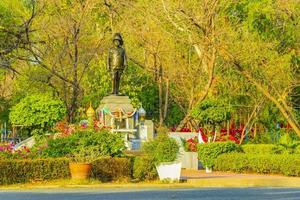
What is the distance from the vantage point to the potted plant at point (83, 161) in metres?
24.8

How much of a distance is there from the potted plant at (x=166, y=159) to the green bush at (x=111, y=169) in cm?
85

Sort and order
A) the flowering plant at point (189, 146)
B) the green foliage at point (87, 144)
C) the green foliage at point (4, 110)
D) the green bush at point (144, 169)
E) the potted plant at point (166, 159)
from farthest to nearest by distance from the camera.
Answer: the green foliage at point (4, 110)
the flowering plant at point (189, 146)
the green foliage at point (87, 144)
the green bush at point (144, 169)
the potted plant at point (166, 159)

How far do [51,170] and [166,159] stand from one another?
10.9ft

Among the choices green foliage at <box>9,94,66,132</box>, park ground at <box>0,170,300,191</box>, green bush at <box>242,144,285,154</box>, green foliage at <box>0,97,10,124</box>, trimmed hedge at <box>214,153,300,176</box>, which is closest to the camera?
park ground at <box>0,170,300,191</box>

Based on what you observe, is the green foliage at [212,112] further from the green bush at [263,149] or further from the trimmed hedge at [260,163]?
the trimmed hedge at [260,163]

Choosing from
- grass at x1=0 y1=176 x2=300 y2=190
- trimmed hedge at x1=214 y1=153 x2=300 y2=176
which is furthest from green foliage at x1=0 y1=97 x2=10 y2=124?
Result: grass at x1=0 y1=176 x2=300 y2=190

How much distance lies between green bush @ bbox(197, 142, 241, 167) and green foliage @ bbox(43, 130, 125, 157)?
17.0 ft

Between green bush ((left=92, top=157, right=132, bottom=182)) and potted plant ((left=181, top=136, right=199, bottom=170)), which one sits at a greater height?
potted plant ((left=181, top=136, right=199, bottom=170))

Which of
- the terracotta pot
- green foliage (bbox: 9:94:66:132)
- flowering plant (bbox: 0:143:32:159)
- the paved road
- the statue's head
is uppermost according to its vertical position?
the statue's head

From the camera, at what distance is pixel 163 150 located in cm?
2555

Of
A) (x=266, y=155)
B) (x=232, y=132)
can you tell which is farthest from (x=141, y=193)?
(x=232, y=132)

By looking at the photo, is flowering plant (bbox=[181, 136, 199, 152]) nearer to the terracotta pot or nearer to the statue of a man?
the statue of a man

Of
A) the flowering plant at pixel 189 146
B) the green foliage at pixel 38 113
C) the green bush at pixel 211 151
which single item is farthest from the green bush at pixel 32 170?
the flowering plant at pixel 189 146

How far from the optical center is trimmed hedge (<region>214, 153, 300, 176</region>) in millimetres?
28422
